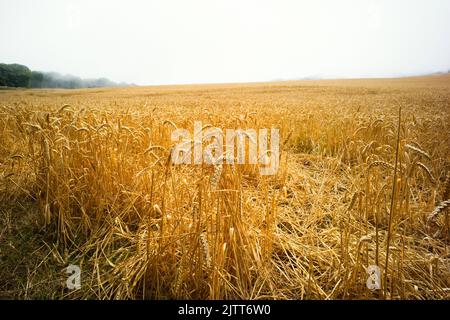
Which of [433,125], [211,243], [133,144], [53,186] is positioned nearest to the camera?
[211,243]

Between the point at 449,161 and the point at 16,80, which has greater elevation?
the point at 16,80

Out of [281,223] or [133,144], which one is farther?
[133,144]

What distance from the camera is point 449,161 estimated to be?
2.27m

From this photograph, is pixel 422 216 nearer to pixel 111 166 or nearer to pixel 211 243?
pixel 211 243
